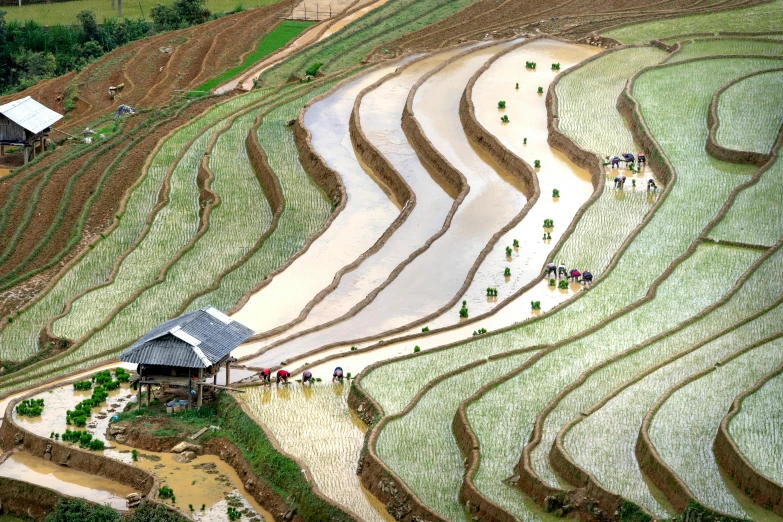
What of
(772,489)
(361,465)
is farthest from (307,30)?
(772,489)

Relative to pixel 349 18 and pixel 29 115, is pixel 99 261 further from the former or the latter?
pixel 349 18

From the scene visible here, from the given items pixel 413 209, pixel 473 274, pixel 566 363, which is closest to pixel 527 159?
pixel 413 209

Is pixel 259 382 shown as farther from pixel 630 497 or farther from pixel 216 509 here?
pixel 630 497

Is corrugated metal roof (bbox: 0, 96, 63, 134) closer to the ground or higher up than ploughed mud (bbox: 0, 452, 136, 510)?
higher up

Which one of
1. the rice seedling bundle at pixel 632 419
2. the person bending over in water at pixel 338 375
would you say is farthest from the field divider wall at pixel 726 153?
the person bending over in water at pixel 338 375

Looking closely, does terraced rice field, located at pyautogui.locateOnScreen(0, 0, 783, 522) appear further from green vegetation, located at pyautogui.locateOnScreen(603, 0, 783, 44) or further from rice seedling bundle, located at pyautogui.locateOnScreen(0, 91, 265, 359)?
green vegetation, located at pyautogui.locateOnScreen(603, 0, 783, 44)

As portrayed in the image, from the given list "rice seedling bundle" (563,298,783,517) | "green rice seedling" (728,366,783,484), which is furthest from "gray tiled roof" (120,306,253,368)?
"green rice seedling" (728,366,783,484)

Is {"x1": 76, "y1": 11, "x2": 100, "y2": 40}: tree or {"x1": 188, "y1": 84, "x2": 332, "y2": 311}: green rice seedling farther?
{"x1": 76, "y1": 11, "x2": 100, "y2": 40}: tree
